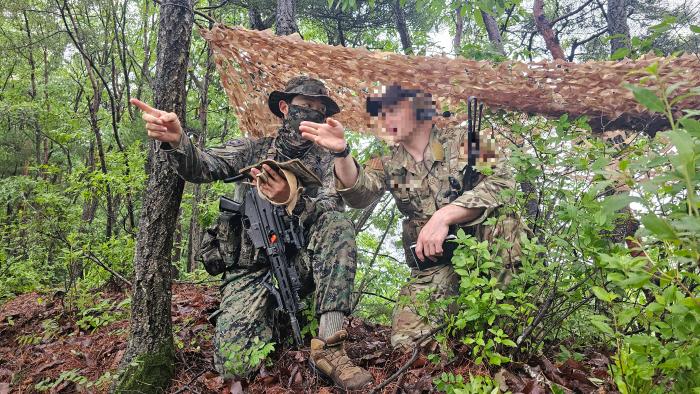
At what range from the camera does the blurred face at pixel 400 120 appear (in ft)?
10.3

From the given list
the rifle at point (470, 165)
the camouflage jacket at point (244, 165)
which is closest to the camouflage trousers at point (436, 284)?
the rifle at point (470, 165)

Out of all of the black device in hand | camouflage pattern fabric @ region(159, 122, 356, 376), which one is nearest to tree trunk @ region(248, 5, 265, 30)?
camouflage pattern fabric @ region(159, 122, 356, 376)

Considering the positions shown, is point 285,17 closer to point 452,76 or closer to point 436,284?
point 452,76

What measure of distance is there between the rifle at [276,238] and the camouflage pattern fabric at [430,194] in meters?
0.45

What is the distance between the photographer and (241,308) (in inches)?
113

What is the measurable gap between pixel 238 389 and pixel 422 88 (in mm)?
2475

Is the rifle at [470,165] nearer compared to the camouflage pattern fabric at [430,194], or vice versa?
the camouflage pattern fabric at [430,194]

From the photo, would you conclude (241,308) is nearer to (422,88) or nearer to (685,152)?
(422,88)

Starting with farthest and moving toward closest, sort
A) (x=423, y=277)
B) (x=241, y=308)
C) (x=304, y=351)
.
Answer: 1. (x=423, y=277)
2. (x=241, y=308)
3. (x=304, y=351)

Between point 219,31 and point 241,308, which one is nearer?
point 241,308

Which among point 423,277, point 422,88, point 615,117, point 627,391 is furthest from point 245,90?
point 627,391

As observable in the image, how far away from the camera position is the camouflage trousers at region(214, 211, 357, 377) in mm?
2668

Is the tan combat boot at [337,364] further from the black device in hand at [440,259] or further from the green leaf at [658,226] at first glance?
the green leaf at [658,226]

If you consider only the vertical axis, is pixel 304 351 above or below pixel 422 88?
below
